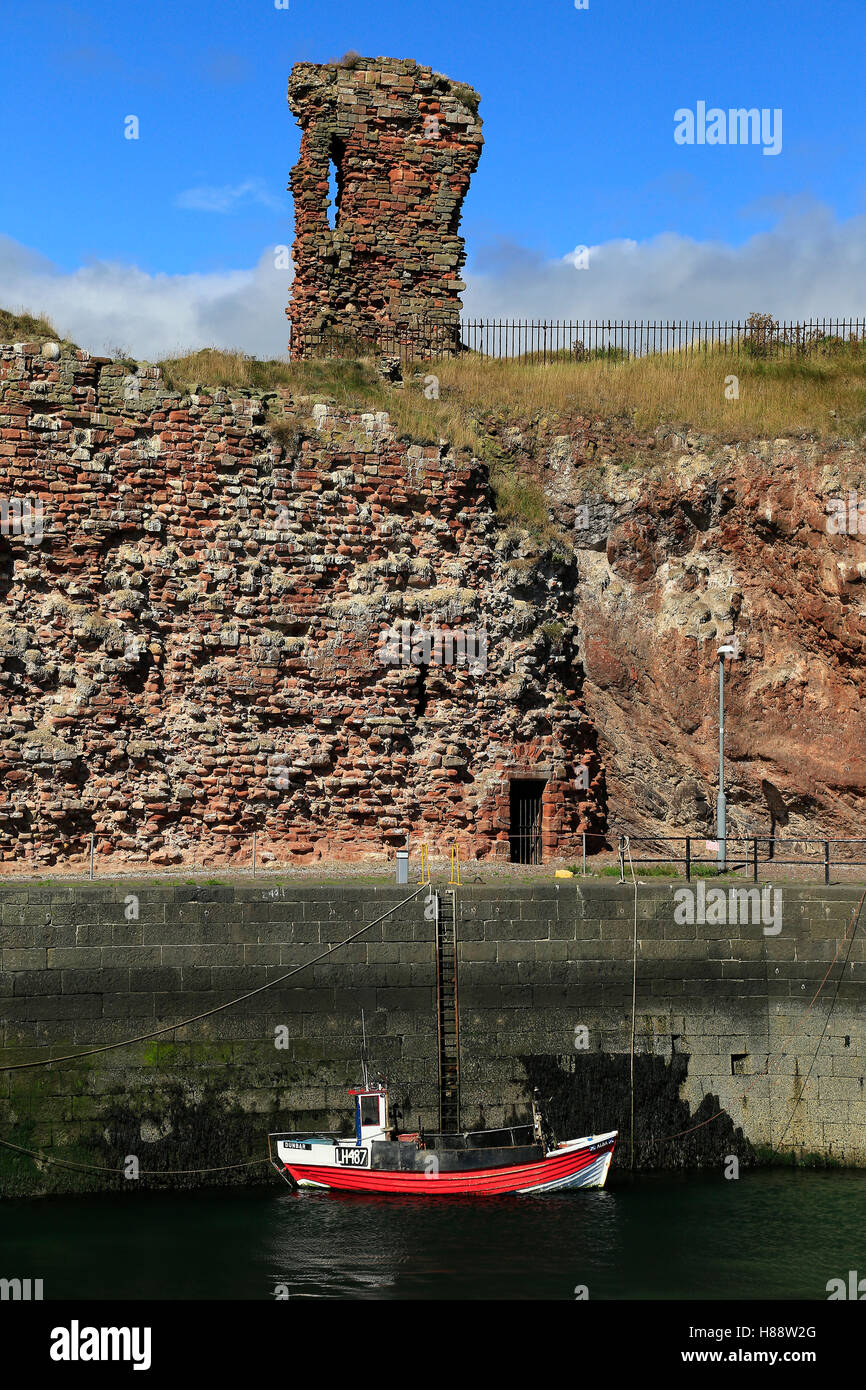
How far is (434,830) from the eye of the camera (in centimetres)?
2556

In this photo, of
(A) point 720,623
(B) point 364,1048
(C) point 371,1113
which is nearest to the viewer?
(C) point 371,1113

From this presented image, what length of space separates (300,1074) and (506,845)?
7.26m

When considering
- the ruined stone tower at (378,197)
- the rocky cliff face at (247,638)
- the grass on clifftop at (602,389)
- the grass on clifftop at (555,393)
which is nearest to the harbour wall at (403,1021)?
the rocky cliff face at (247,638)

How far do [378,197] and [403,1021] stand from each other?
18.7 m

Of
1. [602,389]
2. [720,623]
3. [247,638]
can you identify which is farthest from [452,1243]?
[602,389]

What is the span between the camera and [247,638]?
25.4 m

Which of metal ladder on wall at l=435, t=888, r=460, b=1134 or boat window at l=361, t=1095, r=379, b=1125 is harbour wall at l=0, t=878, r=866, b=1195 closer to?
metal ladder on wall at l=435, t=888, r=460, b=1134

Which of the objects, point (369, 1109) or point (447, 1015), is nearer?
point (369, 1109)

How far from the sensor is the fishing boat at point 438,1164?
1850cm

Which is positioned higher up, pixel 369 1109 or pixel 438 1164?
pixel 369 1109

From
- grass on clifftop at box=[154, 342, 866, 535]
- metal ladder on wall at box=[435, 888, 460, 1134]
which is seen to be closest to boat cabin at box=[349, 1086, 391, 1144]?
metal ladder on wall at box=[435, 888, 460, 1134]

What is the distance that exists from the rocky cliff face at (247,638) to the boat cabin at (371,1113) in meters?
6.32

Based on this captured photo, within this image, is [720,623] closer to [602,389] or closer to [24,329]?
[602,389]

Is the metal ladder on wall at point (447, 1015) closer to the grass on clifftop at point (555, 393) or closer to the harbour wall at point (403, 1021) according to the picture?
the harbour wall at point (403, 1021)
